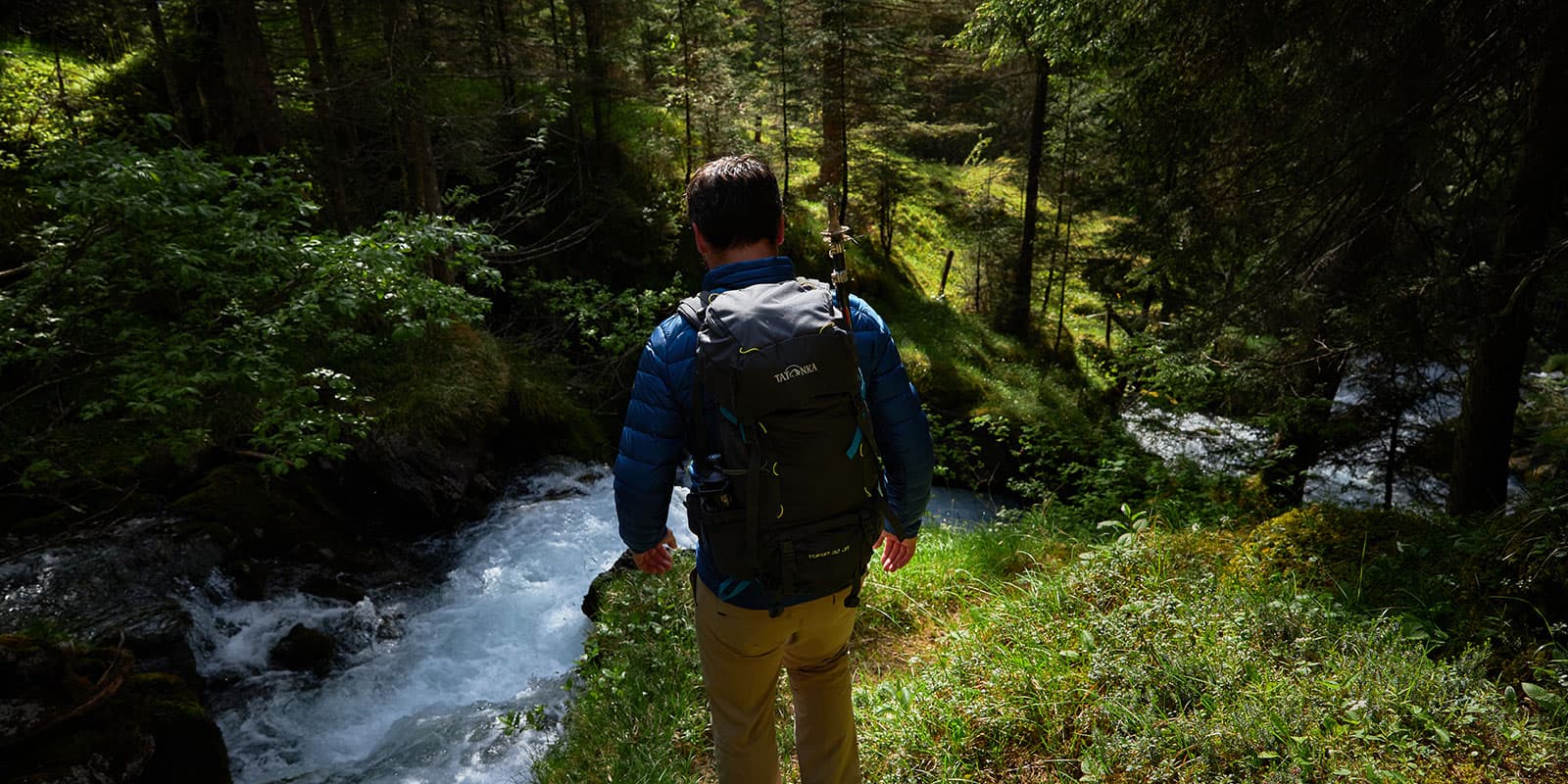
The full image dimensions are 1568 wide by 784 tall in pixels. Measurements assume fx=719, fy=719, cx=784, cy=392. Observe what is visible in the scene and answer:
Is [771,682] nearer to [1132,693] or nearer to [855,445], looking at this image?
[855,445]

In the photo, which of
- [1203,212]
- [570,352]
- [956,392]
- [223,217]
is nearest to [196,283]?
[223,217]

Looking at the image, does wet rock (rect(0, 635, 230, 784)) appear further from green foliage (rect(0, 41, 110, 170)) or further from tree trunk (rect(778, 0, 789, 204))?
tree trunk (rect(778, 0, 789, 204))

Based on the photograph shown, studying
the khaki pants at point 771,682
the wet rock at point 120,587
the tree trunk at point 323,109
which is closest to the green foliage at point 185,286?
the wet rock at point 120,587

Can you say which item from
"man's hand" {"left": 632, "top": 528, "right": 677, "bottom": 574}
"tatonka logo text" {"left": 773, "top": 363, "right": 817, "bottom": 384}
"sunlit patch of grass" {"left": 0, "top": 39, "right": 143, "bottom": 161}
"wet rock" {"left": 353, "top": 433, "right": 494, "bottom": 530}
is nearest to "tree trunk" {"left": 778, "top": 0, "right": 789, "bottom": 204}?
"wet rock" {"left": 353, "top": 433, "right": 494, "bottom": 530}

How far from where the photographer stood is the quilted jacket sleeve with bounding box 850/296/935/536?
7.34 ft

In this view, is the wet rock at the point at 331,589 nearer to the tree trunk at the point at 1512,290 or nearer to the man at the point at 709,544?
A: the man at the point at 709,544

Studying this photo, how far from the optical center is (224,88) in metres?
9.70

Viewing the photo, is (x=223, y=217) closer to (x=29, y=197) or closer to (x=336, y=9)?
(x=29, y=197)

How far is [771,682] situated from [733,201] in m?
1.55

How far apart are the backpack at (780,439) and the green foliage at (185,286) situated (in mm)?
3533

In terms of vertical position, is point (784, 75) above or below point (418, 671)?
above

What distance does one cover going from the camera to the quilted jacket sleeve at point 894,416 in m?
2.24

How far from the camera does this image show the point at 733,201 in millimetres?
2135

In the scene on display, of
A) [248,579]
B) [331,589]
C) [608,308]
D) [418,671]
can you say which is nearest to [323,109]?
[608,308]
